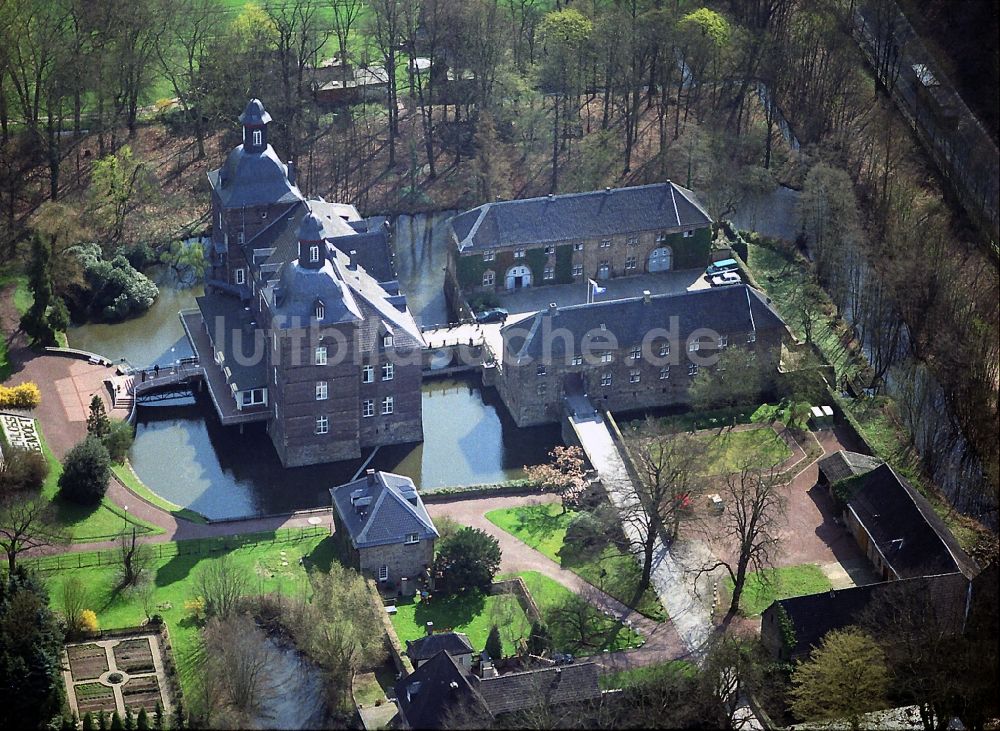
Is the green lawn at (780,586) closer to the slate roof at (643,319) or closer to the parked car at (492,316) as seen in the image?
the slate roof at (643,319)

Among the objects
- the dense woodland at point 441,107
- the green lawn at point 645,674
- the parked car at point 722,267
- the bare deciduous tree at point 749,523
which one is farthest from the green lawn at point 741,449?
the dense woodland at point 441,107

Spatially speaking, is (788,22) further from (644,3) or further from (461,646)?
(461,646)

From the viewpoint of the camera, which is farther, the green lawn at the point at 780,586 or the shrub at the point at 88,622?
the green lawn at the point at 780,586

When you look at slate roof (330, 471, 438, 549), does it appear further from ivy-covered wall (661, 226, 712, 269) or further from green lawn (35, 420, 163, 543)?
ivy-covered wall (661, 226, 712, 269)

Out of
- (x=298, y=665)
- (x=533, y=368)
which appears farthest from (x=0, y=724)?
(x=533, y=368)

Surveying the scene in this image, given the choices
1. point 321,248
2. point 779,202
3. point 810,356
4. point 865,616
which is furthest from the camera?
point 779,202

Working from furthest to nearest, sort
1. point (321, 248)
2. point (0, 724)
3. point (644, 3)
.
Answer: point (644, 3) < point (321, 248) < point (0, 724)

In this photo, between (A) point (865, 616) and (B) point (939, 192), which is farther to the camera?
(B) point (939, 192)

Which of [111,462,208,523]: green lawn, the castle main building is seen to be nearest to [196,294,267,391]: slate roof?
the castle main building
